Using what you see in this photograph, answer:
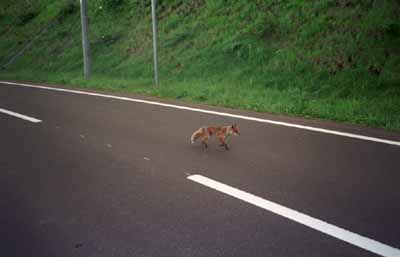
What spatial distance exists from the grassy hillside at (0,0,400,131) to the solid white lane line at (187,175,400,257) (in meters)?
3.95

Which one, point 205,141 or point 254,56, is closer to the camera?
point 205,141

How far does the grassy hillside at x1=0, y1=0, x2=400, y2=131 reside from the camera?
10.5 meters

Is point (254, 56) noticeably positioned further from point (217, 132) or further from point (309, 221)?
point (309, 221)

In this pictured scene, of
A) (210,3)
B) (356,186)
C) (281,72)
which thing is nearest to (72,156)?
(356,186)

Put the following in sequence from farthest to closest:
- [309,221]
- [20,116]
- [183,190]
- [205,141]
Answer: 1. [20,116]
2. [205,141]
3. [183,190]
4. [309,221]

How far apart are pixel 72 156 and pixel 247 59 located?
29.1ft

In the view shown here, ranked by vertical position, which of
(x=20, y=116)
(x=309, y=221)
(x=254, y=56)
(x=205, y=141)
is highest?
(x=254, y=56)

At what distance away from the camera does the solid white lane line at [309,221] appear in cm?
357

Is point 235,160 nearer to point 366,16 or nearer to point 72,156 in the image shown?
point 72,156

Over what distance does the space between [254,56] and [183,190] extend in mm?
9901

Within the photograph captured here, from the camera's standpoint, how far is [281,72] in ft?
42.0

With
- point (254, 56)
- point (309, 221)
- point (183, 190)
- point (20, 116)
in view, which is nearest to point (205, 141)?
point (183, 190)

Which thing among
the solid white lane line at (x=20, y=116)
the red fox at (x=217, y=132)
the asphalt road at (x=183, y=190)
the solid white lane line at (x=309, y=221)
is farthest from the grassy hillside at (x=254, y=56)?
the solid white lane line at (x=309, y=221)

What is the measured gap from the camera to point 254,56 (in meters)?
14.3
